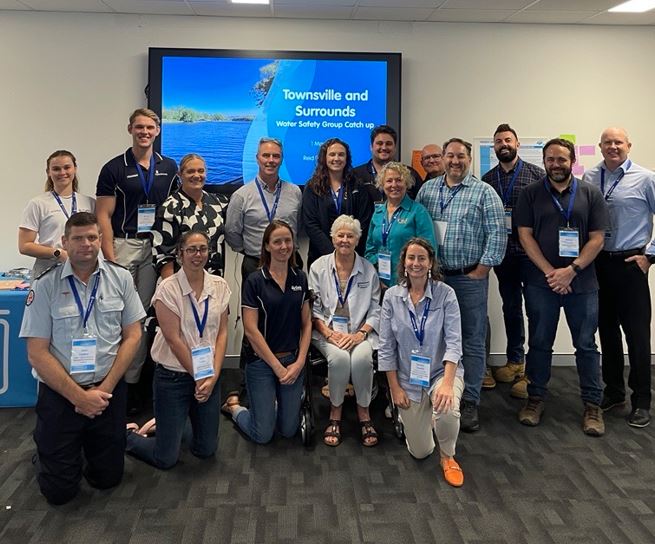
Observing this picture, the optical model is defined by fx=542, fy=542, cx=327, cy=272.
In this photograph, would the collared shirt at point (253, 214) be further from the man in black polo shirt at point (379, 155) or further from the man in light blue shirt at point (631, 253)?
the man in light blue shirt at point (631, 253)

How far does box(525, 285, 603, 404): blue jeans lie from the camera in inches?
122

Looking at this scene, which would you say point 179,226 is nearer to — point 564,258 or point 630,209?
point 564,258

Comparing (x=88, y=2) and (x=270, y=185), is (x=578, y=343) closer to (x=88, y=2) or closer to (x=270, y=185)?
(x=270, y=185)

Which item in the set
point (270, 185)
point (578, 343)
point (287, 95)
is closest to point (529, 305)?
point (578, 343)

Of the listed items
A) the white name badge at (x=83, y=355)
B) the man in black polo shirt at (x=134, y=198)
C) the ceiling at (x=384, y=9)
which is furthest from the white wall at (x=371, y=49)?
the white name badge at (x=83, y=355)

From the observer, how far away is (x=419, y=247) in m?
2.70

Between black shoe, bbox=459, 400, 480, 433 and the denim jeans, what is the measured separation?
945 millimetres

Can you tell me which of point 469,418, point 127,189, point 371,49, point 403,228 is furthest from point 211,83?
point 469,418

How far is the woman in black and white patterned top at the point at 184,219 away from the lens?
10.1 feet

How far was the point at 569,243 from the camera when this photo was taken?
3.03 meters

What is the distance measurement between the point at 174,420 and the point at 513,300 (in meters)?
2.45

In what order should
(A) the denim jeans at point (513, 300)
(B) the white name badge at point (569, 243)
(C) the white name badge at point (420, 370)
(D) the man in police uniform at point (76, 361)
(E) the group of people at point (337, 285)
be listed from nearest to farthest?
(D) the man in police uniform at point (76, 361) < (E) the group of people at point (337, 285) < (C) the white name badge at point (420, 370) < (B) the white name badge at point (569, 243) < (A) the denim jeans at point (513, 300)

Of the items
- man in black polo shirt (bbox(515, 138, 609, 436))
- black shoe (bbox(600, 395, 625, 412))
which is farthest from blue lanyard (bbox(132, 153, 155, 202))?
black shoe (bbox(600, 395, 625, 412))

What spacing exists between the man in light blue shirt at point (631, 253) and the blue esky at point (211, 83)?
2.49 metres
